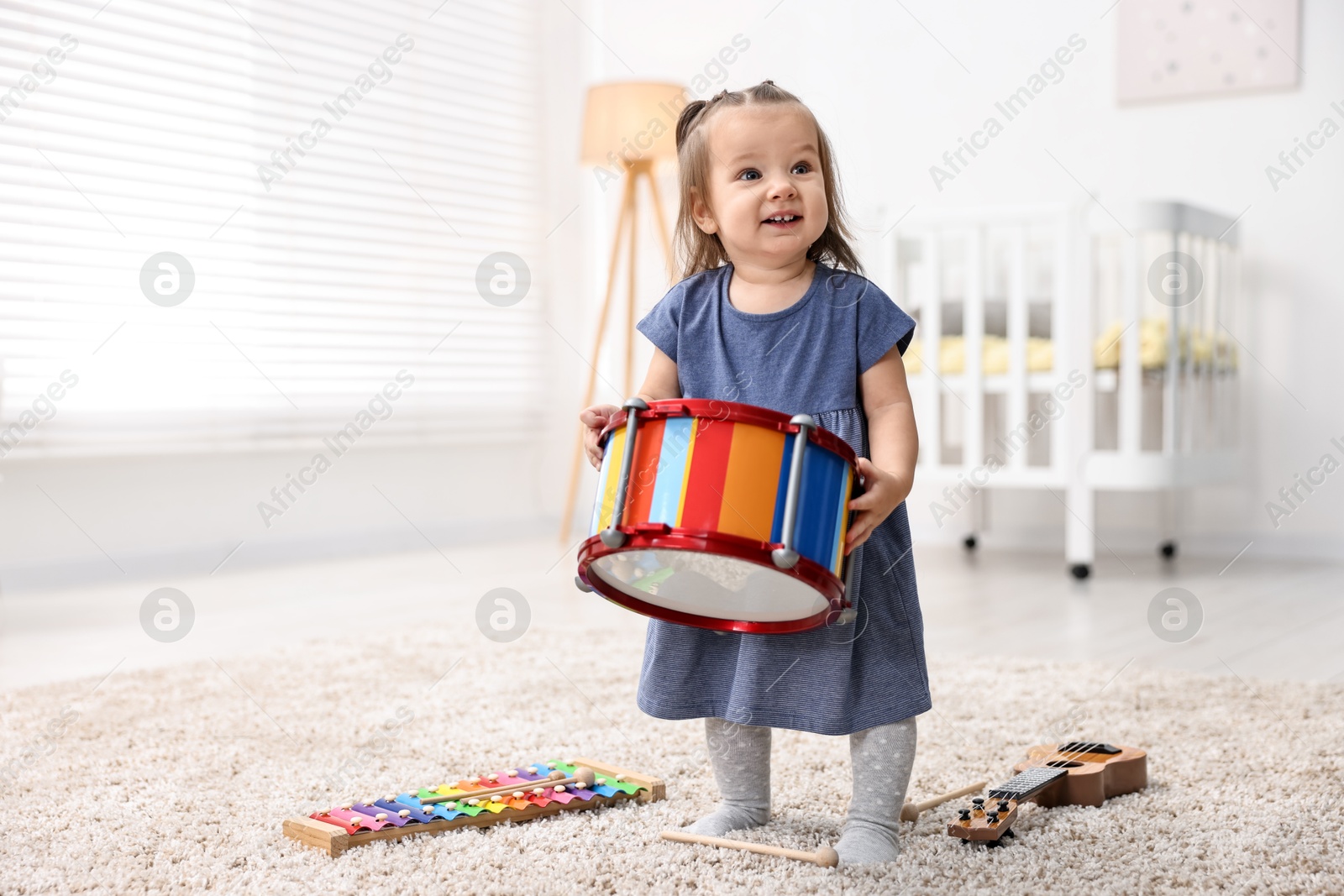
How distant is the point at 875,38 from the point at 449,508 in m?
A: 1.91

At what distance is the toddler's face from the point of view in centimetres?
101

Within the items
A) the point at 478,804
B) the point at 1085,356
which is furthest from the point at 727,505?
the point at 1085,356

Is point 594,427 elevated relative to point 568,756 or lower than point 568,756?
elevated

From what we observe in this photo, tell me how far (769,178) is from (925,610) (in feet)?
4.88

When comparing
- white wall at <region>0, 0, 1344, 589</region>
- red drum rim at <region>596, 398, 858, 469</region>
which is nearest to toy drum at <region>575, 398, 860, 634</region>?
red drum rim at <region>596, 398, 858, 469</region>

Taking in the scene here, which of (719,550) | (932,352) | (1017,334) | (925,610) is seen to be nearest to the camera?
(719,550)

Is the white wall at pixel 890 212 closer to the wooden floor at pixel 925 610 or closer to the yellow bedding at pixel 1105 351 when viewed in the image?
the wooden floor at pixel 925 610

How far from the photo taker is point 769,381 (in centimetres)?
104

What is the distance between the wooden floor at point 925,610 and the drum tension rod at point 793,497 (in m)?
1.11

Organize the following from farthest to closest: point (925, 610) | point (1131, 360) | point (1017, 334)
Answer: point (1017, 334), point (1131, 360), point (925, 610)

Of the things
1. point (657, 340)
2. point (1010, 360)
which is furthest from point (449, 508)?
point (657, 340)

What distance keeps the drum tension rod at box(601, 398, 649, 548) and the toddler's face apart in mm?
221

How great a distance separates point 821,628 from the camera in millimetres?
1015

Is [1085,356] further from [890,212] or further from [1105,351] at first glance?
[890,212]
